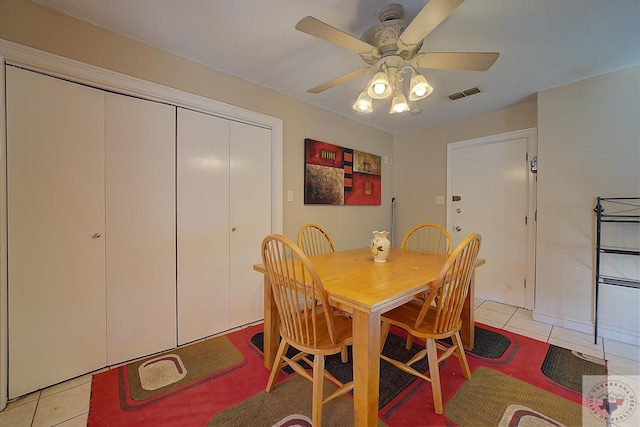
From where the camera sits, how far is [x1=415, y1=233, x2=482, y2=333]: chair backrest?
128 centimetres

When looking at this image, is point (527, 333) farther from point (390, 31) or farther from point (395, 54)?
point (390, 31)

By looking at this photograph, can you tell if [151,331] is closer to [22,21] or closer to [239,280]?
[239,280]

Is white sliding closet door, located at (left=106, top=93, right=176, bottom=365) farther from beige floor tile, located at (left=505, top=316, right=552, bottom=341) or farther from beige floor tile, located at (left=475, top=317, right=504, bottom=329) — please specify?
beige floor tile, located at (left=505, top=316, right=552, bottom=341)

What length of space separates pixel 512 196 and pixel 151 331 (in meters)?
3.71

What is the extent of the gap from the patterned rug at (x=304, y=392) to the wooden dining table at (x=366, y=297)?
0.89 feet

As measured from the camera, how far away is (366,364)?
3.53 feet

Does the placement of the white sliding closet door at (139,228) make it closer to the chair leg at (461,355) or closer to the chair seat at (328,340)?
the chair seat at (328,340)

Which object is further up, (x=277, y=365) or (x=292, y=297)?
(x=292, y=297)

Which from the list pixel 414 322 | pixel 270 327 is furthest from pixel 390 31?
pixel 270 327

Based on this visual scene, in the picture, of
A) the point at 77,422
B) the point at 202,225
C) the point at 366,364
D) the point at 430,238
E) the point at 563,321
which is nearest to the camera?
the point at 366,364

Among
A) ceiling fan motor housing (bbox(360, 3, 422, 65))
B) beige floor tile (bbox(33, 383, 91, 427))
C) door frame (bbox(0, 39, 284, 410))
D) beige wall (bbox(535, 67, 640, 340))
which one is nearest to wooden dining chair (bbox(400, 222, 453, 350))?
beige wall (bbox(535, 67, 640, 340))

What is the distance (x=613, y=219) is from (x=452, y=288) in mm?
1955

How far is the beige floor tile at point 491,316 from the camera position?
248cm

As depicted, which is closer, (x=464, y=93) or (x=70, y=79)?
(x=70, y=79)
